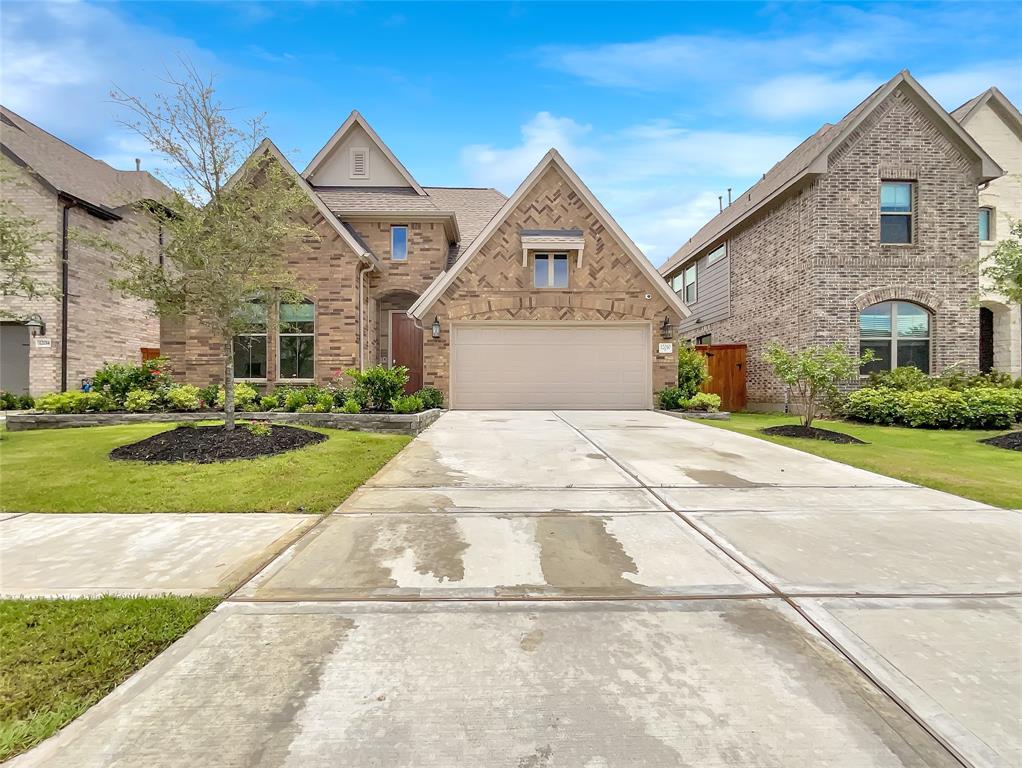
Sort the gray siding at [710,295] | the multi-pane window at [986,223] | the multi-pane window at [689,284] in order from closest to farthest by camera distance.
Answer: the multi-pane window at [986,223] < the gray siding at [710,295] < the multi-pane window at [689,284]

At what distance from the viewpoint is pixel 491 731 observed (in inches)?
67.5

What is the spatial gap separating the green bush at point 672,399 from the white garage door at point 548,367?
0.41 metres

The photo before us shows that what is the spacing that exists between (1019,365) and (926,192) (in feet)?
19.9

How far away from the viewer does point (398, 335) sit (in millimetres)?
15680

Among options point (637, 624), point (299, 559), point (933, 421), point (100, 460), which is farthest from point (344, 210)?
point (933, 421)

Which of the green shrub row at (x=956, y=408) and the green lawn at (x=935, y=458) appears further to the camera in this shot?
the green shrub row at (x=956, y=408)

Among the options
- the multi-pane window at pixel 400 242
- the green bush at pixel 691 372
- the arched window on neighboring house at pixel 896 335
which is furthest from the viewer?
the multi-pane window at pixel 400 242

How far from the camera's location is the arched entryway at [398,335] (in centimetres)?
1548

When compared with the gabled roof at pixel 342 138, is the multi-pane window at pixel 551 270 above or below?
below

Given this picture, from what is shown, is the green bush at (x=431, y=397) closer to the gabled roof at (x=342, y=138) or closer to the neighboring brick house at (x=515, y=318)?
the neighboring brick house at (x=515, y=318)

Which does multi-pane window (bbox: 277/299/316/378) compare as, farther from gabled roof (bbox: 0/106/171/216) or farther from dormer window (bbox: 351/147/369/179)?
gabled roof (bbox: 0/106/171/216)

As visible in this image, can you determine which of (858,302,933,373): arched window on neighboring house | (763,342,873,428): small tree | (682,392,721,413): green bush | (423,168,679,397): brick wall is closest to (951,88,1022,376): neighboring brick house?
(858,302,933,373): arched window on neighboring house

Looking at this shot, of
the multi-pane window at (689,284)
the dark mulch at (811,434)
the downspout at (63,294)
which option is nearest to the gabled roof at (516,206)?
the dark mulch at (811,434)

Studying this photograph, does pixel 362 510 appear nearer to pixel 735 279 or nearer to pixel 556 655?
pixel 556 655
